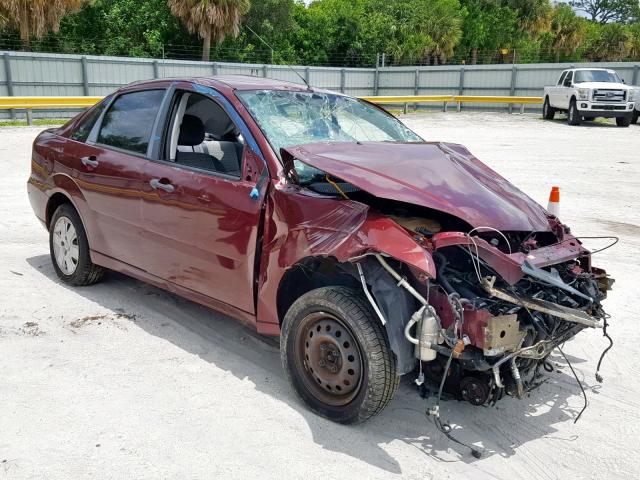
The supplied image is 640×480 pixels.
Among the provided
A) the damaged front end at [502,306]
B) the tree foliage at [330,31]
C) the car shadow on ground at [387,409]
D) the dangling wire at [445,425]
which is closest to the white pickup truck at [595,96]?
the tree foliage at [330,31]

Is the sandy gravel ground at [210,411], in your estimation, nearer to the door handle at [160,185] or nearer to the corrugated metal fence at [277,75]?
the door handle at [160,185]

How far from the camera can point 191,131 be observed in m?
4.56

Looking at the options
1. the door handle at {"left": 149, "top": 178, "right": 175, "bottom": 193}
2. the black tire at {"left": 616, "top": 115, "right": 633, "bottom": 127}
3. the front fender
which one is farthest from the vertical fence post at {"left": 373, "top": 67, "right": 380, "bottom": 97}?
the front fender

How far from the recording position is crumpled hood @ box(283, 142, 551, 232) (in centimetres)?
335

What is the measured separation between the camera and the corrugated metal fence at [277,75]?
2495cm

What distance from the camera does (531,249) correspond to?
3.46 meters

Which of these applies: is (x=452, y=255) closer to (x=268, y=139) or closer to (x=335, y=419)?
(x=335, y=419)

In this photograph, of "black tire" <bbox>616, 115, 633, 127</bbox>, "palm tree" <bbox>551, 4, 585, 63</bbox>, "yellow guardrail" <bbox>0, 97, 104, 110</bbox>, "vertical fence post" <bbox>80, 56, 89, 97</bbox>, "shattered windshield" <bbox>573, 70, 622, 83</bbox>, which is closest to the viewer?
"yellow guardrail" <bbox>0, 97, 104, 110</bbox>

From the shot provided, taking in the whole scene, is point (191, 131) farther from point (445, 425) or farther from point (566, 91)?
point (566, 91)

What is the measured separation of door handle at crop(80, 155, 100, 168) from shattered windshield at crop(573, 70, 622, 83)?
72.4 ft

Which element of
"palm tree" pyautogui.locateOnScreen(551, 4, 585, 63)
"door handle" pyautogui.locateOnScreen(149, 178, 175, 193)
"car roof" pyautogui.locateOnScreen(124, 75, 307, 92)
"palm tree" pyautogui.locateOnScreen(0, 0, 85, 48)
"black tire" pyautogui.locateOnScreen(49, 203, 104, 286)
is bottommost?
"black tire" pyautogui.locateOnScreen(49, 203, 104, 286)

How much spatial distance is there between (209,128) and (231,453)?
A: 2.34 meters

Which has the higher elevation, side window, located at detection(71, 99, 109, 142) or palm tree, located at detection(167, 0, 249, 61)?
palm tree, located at detection(167, 0, 249, 61)

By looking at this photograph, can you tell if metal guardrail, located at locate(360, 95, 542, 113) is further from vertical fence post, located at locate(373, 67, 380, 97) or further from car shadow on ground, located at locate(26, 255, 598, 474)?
car shadow on ground, located at locate(26, 255, 598, 474)
